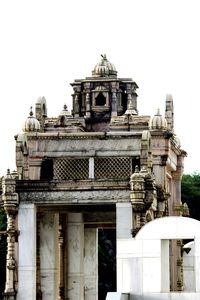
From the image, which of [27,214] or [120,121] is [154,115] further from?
[27,214]

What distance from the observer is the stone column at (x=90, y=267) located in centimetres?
6512

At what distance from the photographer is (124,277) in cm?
4556

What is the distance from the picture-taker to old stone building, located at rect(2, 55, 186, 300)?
5334 centimetres

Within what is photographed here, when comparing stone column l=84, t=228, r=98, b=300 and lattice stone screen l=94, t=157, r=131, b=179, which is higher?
lattice stone screen l=94, t=157, r=131, b=179

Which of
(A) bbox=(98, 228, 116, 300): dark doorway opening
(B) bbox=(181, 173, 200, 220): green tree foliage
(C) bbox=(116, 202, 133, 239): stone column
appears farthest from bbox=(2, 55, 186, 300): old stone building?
(B) bbox=(181, 173, 200, 220): green tree foliage

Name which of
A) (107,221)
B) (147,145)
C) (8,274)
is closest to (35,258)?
(8,274)

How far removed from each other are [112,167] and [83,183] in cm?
300

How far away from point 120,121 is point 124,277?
1574cm

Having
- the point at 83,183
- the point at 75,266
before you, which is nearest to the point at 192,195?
the point at 75,266

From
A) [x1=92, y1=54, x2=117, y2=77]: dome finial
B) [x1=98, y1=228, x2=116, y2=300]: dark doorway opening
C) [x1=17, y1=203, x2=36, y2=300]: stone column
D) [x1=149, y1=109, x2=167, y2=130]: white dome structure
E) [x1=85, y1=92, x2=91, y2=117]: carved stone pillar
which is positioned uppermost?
[x1=92, y1=54, x2=117, y2=77]: dome finial

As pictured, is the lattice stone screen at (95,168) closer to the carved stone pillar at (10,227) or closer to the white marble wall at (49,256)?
the white marble wall at (49,256)

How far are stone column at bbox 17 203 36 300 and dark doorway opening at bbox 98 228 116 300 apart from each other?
138ft

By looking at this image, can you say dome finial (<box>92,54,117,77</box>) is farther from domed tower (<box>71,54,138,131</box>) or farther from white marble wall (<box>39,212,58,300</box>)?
white marble wall (<box>39,212,58,300</box>)

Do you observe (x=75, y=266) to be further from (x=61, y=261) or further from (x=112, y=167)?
(x=112, y=167)
